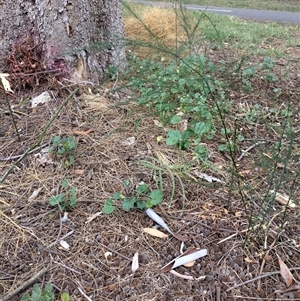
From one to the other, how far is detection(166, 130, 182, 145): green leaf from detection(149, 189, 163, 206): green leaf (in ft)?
1.23

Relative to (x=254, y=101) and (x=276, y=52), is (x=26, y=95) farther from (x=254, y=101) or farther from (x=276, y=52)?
(x=276, y=52)

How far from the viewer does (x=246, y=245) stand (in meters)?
1.40

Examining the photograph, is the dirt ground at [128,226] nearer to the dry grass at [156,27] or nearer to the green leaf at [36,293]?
the green leaf at [36,293]

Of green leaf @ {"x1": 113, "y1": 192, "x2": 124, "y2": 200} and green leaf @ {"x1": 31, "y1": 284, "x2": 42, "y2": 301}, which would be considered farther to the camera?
green leaf @ {"x1": 113, "y1": 192, "x2": 124, "y2": 200}

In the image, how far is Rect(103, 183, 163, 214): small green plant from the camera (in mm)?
1508

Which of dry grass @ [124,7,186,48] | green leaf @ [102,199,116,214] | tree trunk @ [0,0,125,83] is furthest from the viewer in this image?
dry grass @ [124,7,186,48]

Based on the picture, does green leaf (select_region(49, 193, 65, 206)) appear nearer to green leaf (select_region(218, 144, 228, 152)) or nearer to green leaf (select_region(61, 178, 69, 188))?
green leaf (select_region(61, 178, 69, 188))

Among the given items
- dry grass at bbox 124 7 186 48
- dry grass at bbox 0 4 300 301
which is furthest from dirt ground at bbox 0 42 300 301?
dry grass at bbox 124 7 186 48

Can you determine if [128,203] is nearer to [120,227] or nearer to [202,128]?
[120,227]

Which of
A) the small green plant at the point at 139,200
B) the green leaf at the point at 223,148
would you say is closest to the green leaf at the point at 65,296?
Result: the small green plant at the point at 139,200

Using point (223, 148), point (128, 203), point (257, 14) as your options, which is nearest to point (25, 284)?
point (128, 203)

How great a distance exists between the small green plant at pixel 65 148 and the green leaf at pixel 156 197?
458 mm

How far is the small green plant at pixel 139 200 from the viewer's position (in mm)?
1508

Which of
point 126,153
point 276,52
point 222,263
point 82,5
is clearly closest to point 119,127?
point 126,153
